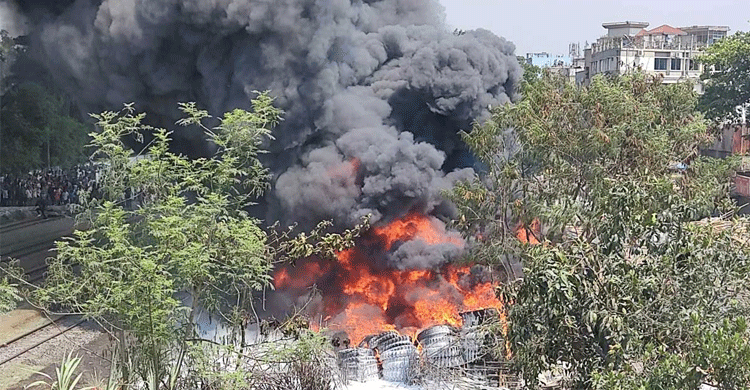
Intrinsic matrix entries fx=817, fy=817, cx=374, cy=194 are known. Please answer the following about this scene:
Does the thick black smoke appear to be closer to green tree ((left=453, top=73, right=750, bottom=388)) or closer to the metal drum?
the metal drum

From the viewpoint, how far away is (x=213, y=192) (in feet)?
35.0

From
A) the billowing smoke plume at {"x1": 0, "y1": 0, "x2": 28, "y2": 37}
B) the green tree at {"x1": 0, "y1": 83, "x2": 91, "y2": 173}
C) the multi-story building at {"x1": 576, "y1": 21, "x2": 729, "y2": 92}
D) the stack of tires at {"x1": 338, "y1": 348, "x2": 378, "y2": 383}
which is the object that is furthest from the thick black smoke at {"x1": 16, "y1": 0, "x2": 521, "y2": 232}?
the multi-story building at {"x1": 576, "y1": 21, "x2": 729, "y2": 92}

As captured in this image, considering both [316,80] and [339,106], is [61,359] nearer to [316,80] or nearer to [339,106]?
[316,80]

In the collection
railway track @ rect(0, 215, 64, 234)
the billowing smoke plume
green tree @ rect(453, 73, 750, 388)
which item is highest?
the billowing smoke plume

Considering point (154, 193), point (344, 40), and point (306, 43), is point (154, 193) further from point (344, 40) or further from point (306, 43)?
point (344, 40)

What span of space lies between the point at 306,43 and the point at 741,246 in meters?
12.2

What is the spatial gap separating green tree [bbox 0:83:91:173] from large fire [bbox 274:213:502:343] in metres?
9.43

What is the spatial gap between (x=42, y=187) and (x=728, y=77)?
85.9 feet

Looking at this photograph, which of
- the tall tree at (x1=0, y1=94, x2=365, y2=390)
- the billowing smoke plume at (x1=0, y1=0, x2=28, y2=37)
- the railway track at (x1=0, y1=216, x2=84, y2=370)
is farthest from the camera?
the billowing smoke plume at (x1=0, y1=0, x2=28, y2=37)

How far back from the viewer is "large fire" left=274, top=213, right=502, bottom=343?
16625 millimetres

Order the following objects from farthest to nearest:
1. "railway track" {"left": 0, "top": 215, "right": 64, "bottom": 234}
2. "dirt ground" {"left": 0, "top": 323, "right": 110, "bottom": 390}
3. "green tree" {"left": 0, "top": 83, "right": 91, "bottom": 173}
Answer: "railway track" {"left": 0, "top": 215, "right": 64, "bottom": 234}
"green tree" {"left": 0, "top": 83, "right": 91, "bottom": 173}
"dirt ground" {"left": 0, "top": 323, "right": 110, "bottom": 390}

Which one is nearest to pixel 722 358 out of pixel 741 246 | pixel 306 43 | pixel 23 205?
pixel 741 246

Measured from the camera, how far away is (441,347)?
13711mm

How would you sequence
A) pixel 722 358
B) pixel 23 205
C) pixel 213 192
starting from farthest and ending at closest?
pixel 23 205, pixel 213 192, pixel 722 358
